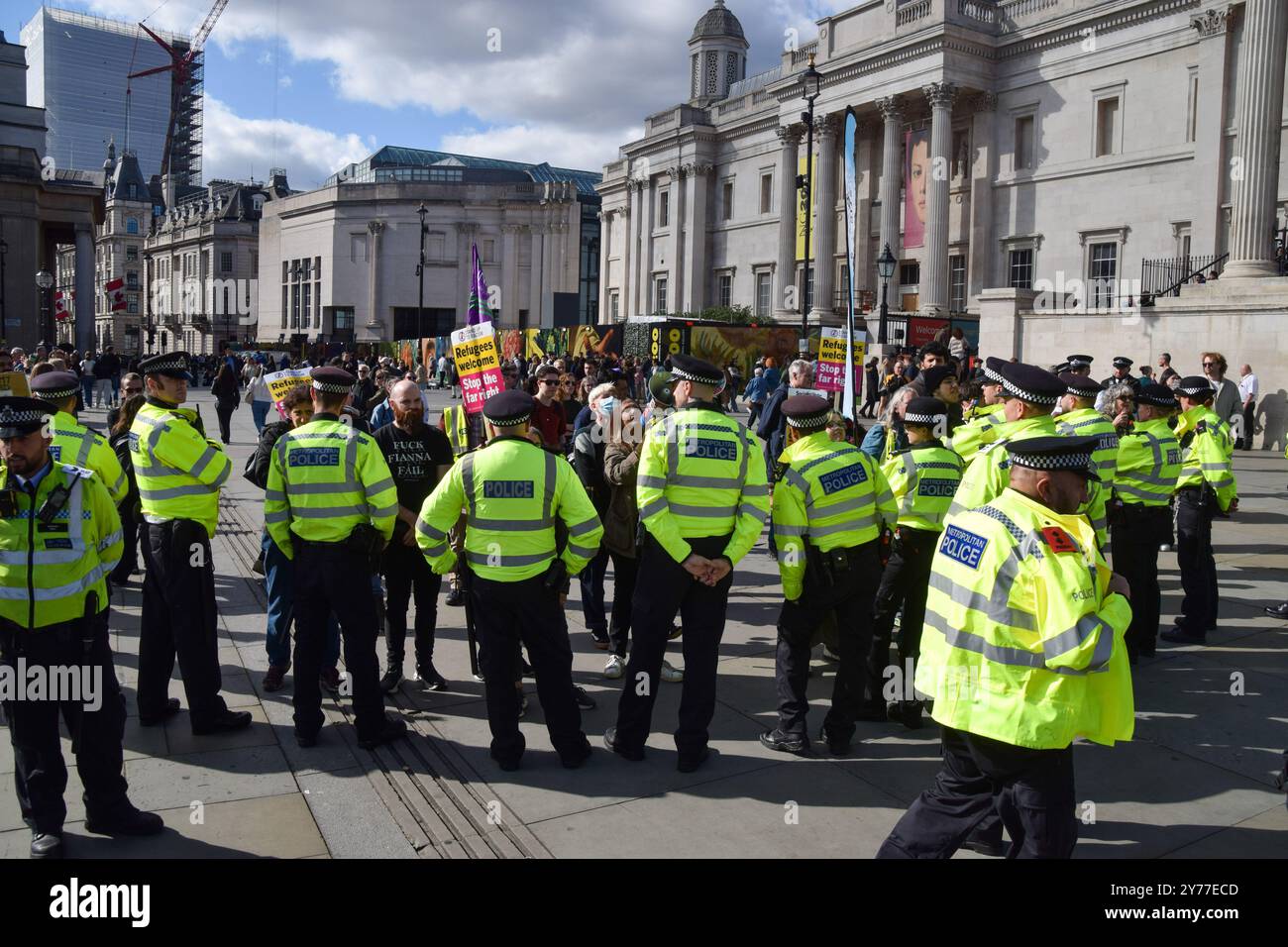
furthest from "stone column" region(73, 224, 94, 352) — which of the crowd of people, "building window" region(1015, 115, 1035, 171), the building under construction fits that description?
the building under construction

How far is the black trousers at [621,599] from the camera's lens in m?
7.14

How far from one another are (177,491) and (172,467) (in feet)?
0.48

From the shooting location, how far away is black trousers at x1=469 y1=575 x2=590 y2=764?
527 cm

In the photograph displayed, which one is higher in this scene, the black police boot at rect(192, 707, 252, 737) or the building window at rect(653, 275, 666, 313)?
the building window at rect(653, 275, 666, 313)

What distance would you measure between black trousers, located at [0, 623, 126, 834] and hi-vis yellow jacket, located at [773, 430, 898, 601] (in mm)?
3446

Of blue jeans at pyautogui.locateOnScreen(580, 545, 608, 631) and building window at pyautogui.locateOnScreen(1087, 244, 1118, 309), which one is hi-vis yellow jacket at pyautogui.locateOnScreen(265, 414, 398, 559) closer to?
blue jeans at pyautogui.locateOnScreen(580, 545, 608, 631)

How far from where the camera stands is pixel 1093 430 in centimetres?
655

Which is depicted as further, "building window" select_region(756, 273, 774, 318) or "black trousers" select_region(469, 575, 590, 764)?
"building window" select_region(756, 273, 774, 318)

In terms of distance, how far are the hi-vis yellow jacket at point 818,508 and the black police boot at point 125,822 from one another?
337 cm

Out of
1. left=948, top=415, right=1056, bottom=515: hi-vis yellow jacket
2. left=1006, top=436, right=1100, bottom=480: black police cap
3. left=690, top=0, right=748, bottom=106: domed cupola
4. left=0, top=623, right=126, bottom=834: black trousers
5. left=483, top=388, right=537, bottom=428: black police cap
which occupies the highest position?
left=690, top=0, right=748, bottom=106: domed cupola

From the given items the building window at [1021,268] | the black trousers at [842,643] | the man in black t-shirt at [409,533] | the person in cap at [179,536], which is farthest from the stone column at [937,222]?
the person in cap at [179,536]

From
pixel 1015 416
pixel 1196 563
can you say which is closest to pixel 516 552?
pixel 1015 416

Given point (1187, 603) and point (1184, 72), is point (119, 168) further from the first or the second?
point (1187, 603)
